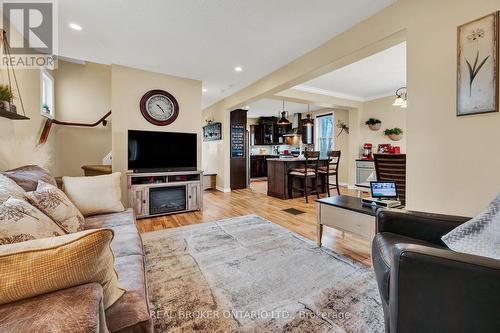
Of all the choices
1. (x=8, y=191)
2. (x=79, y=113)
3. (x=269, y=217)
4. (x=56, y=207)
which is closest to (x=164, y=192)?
(x=269, y=217)

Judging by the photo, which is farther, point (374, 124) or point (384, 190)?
point (374, 124)

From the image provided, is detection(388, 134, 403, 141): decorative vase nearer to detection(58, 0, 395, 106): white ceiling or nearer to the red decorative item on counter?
the red decorative item on counter

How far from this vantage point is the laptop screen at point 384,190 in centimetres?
209

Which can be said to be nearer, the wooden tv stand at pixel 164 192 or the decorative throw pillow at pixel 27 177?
the decorative throw pillow at pixel 27 177

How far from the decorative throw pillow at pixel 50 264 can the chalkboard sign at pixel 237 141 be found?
5400 mm

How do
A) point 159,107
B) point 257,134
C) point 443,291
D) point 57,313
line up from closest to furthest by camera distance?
point 57,313 < point 443,291 < point 159,107 < point 257,134

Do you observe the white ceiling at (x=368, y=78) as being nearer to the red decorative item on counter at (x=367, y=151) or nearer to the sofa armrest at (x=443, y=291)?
the red decorative item on counter at (x=367, y=151)

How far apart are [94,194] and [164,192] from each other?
153 centimetres

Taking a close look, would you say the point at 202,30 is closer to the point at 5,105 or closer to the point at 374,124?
the point at 5,105

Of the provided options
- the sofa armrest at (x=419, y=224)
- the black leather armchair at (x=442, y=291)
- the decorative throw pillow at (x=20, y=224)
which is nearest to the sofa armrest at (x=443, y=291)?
the black leather armchair at (x=442, y=291)

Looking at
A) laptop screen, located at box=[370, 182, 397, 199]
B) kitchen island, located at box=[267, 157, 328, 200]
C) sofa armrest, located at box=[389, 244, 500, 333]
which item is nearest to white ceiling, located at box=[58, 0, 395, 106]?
laptop screen, located at box=[370, 182, 397, 199]

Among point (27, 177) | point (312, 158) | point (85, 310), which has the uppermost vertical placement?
point (312, 158)

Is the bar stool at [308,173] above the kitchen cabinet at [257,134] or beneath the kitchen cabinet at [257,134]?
beneath

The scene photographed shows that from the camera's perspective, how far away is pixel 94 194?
2.16 meters
